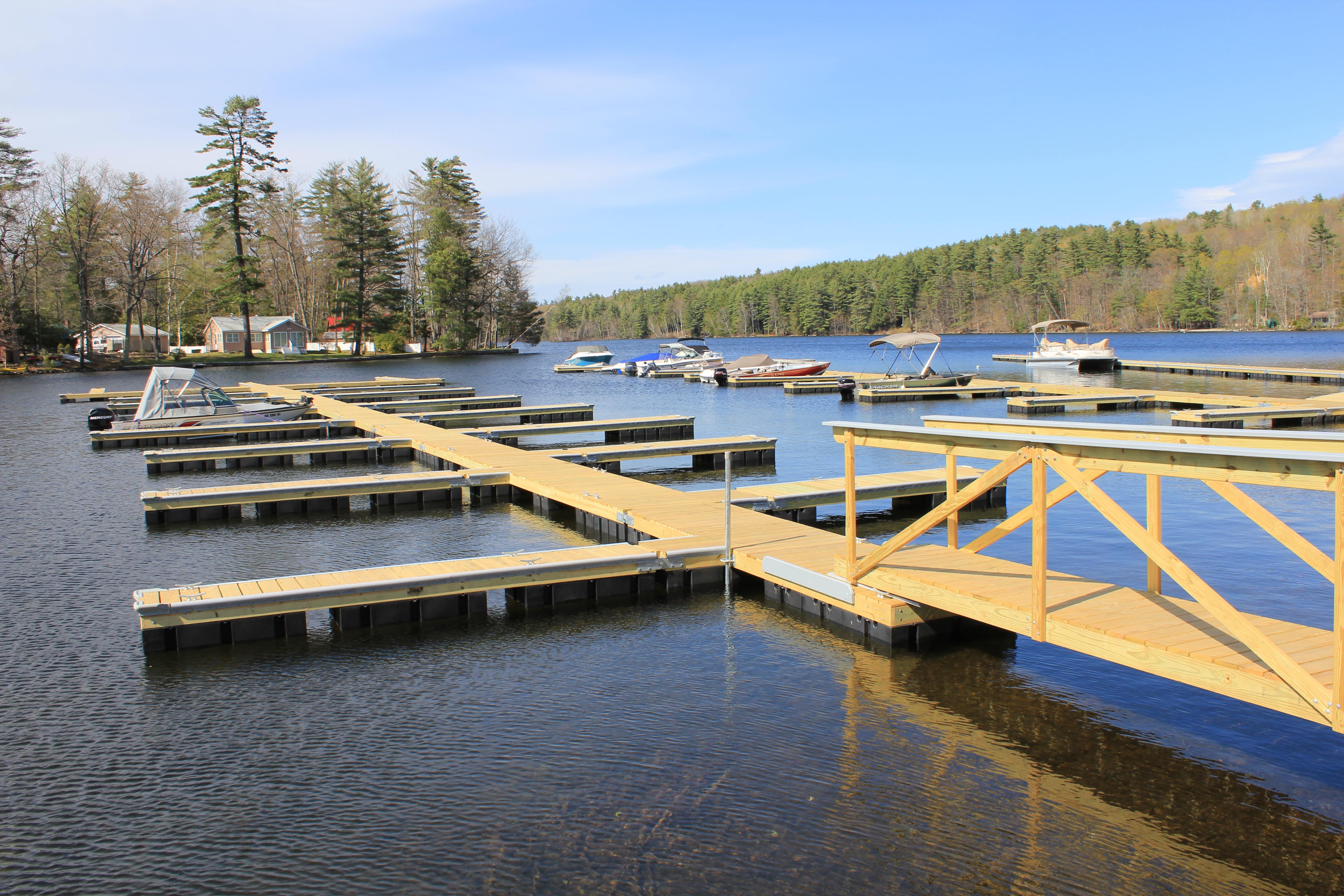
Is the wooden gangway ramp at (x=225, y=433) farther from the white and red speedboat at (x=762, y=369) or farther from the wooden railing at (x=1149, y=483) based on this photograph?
the white and red speedboat at (x=762, y=369)

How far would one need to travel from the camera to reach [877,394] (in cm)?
A: 3819

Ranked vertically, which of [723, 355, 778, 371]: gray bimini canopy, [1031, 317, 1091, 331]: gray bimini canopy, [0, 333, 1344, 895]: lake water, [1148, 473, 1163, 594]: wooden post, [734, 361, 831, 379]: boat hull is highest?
[1031, 317, 1091, 331]: gray bimini canopy

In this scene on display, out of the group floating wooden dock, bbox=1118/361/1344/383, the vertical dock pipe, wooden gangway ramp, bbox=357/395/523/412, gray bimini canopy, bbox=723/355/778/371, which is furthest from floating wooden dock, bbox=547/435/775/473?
floating wooden dock, bbox=1118/361/1344/383

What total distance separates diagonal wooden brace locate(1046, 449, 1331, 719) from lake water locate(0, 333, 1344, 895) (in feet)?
3.08

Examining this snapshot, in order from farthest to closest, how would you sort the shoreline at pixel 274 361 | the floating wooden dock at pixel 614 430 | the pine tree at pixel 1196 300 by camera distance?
the pine tree at pixel 1196 300 < the shoreline at pixel 274 361 < the floating wooden dock at pixel 614 430

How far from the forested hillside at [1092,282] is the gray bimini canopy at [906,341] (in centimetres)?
9161

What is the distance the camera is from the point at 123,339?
71812mm

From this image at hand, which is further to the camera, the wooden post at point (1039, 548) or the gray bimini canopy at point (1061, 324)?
the gray bimini canopy at point (1061, 324)

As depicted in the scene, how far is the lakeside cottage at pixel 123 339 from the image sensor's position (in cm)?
7288

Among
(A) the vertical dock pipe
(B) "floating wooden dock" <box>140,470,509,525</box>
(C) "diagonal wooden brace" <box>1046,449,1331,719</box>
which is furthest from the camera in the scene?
(B) "floating wooden dock" <box>140,470,509,525</box>

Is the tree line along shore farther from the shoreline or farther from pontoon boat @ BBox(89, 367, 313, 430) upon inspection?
pontoon boat @ BBox(89, 367, 313, 430)

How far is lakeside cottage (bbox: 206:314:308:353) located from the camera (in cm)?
7369

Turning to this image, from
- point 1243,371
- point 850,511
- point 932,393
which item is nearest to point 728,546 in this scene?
point 850,511

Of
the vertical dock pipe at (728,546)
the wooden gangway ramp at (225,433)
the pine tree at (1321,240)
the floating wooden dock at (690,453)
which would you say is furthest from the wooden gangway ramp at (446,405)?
the pine tree at (1321,240)
